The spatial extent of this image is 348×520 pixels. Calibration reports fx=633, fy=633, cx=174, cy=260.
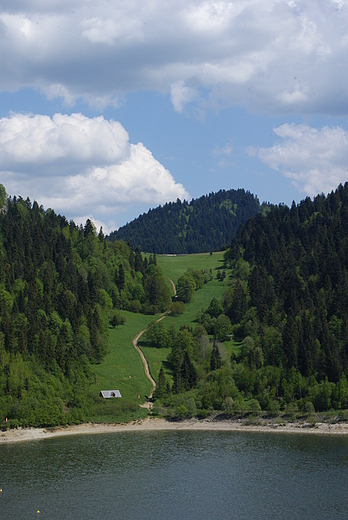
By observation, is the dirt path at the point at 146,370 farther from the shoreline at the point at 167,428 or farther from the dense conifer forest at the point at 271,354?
the shoreline at the point at 167,428

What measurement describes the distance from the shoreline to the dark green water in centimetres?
612

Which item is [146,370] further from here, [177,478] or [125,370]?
[177,478]

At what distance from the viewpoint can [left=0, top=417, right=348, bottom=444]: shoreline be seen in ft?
401

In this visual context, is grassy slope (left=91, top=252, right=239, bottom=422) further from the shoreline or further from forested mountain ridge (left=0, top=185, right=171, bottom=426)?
the shoreline

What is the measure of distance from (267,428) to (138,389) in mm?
34183

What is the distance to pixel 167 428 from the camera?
130875 millimetres

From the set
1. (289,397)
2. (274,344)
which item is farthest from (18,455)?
(274,344)

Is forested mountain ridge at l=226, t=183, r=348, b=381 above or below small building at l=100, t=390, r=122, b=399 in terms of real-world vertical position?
above

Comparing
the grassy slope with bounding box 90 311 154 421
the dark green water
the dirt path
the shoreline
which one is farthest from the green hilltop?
the dark green water

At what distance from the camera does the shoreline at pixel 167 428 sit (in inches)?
4811

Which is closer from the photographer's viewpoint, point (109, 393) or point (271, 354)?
point (109, 393)

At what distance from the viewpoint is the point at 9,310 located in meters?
167

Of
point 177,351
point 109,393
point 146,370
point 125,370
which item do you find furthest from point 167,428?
point 177,351

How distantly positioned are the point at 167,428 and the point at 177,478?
42631 mm
